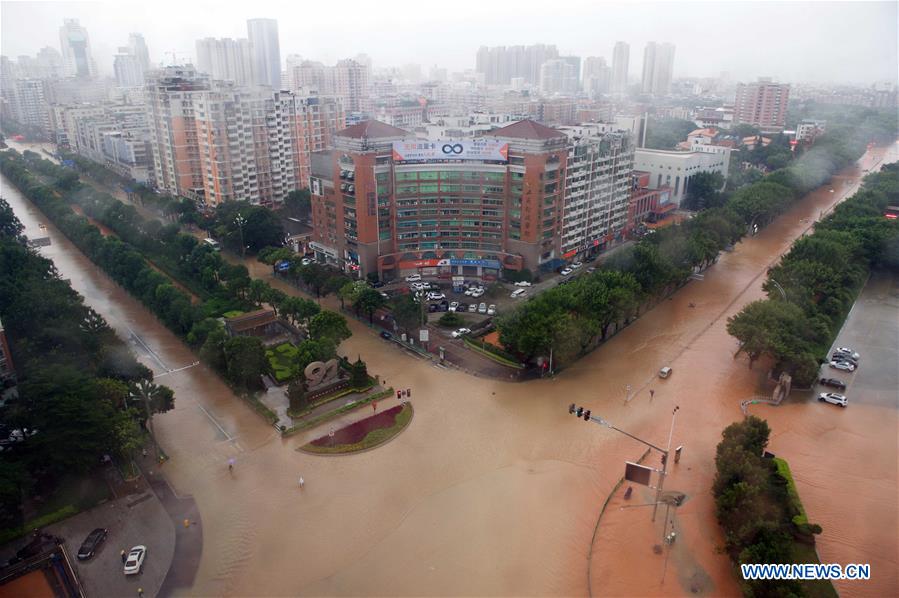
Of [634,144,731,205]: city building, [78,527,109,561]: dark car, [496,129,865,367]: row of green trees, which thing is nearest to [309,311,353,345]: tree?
[496,129,865,367]: row of green trees

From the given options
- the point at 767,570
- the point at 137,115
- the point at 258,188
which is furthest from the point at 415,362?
the point at 137,115

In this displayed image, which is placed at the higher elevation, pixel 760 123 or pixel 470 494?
pixel 760 123

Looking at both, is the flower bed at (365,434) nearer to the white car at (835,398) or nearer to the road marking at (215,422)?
the road marking at (215,422)

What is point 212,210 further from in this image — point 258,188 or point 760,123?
point 760,123

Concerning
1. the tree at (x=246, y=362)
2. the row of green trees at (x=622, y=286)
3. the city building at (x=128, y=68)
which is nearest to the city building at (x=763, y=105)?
the row of green trees at (x=622, y=286)

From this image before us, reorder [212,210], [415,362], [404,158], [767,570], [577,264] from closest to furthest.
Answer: [767,570] → [415,362] → [404,158] → [577,264] → [212,210]

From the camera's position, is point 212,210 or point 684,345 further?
point 212,210

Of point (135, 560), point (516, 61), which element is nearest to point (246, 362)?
point (135, 560)

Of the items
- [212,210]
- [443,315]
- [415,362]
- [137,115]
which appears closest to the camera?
[415,362]

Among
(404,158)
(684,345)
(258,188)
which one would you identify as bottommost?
(684,345)
